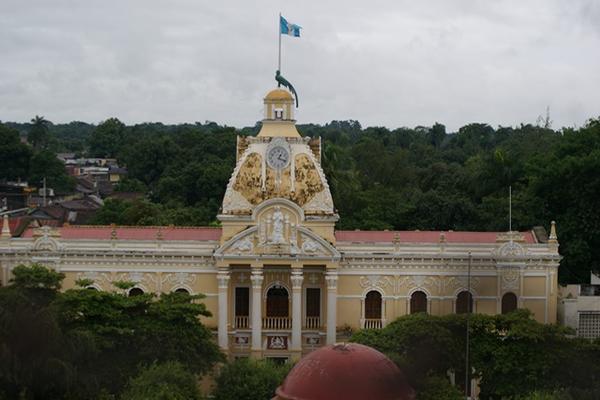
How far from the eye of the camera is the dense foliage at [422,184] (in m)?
43.3

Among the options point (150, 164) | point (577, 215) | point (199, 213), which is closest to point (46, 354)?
point (577, 215)

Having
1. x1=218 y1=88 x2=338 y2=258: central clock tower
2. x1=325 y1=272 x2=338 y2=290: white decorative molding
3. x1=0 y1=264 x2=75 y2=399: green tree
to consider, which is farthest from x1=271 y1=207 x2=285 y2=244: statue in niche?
x1=0 y1=264 x2=75 y2=399: green tree

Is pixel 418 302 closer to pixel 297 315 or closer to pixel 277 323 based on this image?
pixel 297 315

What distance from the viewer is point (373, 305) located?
37.3m

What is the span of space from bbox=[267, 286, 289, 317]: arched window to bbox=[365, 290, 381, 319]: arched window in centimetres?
294

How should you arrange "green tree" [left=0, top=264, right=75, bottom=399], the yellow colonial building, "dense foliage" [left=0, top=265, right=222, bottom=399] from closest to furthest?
"green tree" [left=0, top=264, right=75, bottom=399], "dense foliage" [left=0, top=265, right=222, bottom=399], the yellow colonial building

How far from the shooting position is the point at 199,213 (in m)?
65.7

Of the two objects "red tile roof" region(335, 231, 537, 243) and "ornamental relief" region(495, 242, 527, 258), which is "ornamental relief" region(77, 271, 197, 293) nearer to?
"red tile roof" region(335, 231, 537, 243)

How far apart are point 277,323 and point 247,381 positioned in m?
7.18

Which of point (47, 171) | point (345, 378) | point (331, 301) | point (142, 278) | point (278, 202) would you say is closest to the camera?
point (345, 378)

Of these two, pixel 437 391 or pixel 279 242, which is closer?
pixel 437 391

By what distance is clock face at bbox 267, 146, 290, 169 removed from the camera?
120ft

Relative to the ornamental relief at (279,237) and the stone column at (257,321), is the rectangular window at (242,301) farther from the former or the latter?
the ornamental relief at (279,237)

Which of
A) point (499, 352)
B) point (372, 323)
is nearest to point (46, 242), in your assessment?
point (372, 323)
